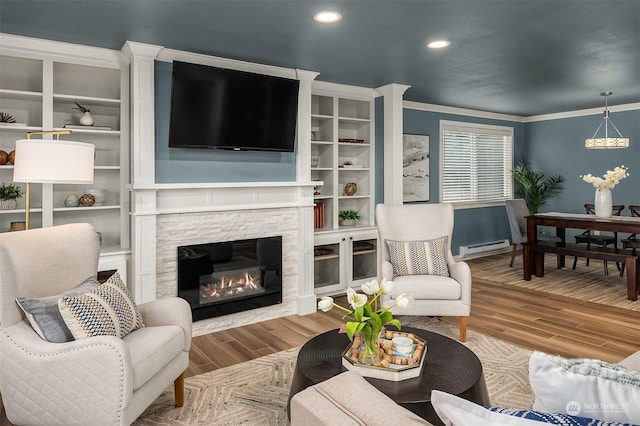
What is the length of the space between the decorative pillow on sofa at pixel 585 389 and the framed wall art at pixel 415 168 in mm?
5386

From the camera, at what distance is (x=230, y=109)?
3.86 metres

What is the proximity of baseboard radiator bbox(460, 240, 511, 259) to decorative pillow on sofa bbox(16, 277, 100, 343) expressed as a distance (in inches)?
236

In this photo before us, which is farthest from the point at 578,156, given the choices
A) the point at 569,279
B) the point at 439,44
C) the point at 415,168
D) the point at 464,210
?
the point at 439,44

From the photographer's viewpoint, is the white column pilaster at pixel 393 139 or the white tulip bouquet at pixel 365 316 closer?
the white tulip bouquet at pixel 365 316

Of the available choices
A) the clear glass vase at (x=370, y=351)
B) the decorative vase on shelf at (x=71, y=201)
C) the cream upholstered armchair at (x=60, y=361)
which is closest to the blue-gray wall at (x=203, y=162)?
the decorative vase on shelf at (x=71, y=201)

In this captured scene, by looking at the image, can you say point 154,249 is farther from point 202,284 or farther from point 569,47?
point 569,47

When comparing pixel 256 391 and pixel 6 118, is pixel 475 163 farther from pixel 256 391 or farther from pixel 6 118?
pixel 6 118

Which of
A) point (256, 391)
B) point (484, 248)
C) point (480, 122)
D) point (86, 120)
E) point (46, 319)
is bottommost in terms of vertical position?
point (256, 391)

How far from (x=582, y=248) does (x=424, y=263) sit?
2905 millimetres

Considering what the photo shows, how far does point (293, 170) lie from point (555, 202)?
17.5ft

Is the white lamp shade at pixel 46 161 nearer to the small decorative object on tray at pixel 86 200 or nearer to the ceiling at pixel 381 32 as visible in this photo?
the ceiling at pixel 381 32

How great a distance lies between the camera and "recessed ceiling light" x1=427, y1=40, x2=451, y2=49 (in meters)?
3.49

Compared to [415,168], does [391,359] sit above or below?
below

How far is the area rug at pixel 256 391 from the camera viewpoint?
8.03 feet
